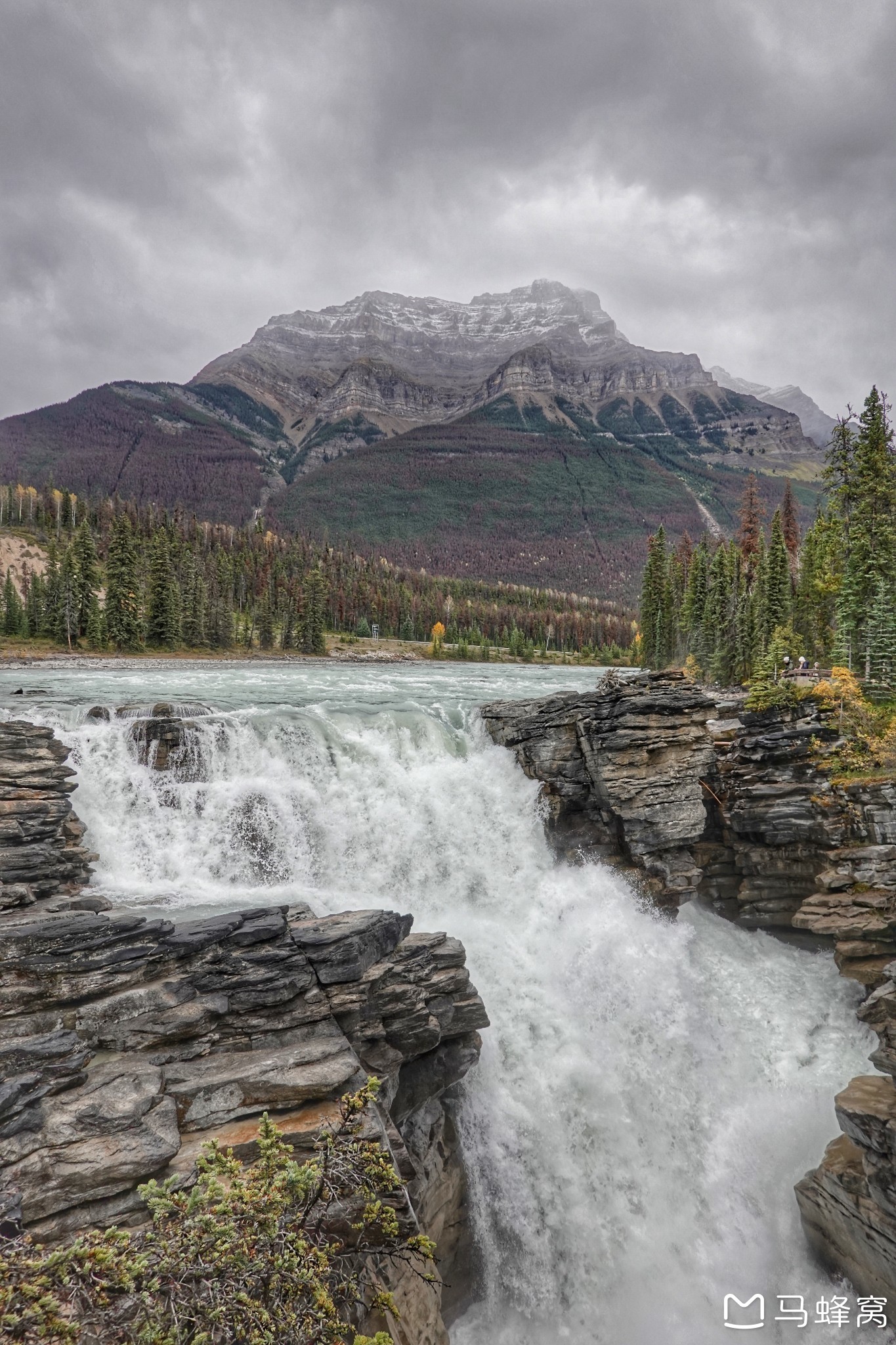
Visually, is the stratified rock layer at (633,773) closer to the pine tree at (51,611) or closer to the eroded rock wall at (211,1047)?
→ the eroded rock wall at (211,1047)

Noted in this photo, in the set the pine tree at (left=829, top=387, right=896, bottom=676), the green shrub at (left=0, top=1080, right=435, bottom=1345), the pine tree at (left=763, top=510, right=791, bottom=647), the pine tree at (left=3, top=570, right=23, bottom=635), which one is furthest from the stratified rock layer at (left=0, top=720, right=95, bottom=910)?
the pine tree at (left=3, top=570, right=23, bottom=635)

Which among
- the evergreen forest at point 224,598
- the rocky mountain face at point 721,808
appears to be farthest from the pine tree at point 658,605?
the rocky mountain face at point 721,808

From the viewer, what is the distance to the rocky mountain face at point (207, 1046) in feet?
29.8

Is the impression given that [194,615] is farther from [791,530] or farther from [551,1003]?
[551,1003]

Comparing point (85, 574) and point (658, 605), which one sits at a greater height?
point (85, 574)

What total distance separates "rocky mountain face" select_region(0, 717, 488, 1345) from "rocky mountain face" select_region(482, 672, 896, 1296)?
420 inches

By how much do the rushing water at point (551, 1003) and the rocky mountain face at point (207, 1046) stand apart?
2.00m

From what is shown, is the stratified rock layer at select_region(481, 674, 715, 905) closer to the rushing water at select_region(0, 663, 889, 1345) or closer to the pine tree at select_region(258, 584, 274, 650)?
the rushing water at select_region(0, 663, 889, 1345)

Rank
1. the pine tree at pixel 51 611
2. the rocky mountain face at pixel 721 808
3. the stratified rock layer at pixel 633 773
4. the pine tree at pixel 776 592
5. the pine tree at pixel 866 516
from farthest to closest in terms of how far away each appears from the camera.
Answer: the pine tree at pixel 51 611 < the pine tree at pixel 776 592 < the pine tree at pixel 866 516 < the stratified rock layer at pixel 633 773 < the rocky mountain face at pixel 721 808

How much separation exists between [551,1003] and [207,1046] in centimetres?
1028

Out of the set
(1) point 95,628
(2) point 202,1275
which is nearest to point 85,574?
(1) point 95,628

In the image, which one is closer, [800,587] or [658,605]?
[800,587]

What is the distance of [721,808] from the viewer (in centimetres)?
2450

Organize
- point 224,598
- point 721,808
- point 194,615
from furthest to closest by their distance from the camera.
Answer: point 224,598 → point 194,615 → point 721,808
